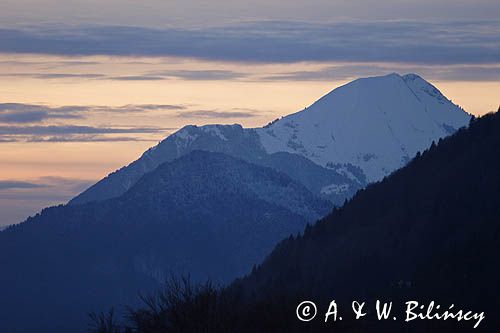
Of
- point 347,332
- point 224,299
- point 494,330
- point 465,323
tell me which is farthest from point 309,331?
point 494,330

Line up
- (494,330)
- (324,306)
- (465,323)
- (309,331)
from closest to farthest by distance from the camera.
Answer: (309,331)
(324,306)
(465,323)
(494,330)

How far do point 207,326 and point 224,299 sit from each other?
17.2 feet

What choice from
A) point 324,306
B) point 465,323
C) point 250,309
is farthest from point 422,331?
point 250,309

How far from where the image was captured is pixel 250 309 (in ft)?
421

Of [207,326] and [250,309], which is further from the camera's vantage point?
[250,309]

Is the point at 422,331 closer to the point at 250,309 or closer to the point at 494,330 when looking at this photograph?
the point at 494,330

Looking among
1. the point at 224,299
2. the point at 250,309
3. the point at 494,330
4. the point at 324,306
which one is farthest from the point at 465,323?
the point at 224,299

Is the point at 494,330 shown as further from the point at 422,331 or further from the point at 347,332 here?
the point at 347,332

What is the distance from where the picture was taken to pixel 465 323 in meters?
172

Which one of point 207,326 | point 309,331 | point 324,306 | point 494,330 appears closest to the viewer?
point 207,326

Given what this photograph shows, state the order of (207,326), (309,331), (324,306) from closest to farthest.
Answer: (207,326)
(309,331)
(324,306)

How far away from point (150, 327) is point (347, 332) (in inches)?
837

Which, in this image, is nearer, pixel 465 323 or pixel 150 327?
pixel 150 327

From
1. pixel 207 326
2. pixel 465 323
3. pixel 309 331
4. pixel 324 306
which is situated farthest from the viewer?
pixel 465 323
